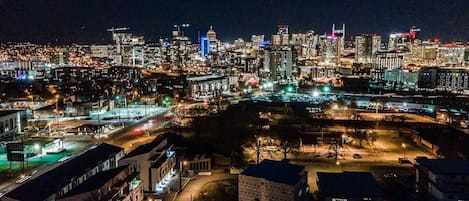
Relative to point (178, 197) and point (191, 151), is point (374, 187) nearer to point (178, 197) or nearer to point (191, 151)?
point (178, 197)

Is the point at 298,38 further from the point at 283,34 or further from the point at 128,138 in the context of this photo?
the point at 128,138

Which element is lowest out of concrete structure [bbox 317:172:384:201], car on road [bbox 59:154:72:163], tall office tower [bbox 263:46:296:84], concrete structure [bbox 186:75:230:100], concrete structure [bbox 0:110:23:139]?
car on road [bbox 59:154:72:163]

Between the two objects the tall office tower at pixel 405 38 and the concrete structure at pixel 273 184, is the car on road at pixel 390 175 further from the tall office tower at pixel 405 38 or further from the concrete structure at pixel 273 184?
the tall office tower at pixel 405 38

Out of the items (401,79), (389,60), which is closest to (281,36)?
(389,60)

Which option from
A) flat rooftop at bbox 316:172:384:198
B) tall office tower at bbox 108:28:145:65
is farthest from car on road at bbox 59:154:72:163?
tall office tower at bbox 108:28:145:65

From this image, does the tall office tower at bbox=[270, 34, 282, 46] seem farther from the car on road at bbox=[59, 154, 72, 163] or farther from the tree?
the car on road at bbox=[59, 154, 72, 163]

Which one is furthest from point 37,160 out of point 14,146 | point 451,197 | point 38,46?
point 38,46

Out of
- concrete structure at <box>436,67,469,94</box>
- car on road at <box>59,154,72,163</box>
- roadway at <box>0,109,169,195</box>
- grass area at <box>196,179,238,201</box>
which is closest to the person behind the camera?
grass area at <box>196,179,238,201</box>
